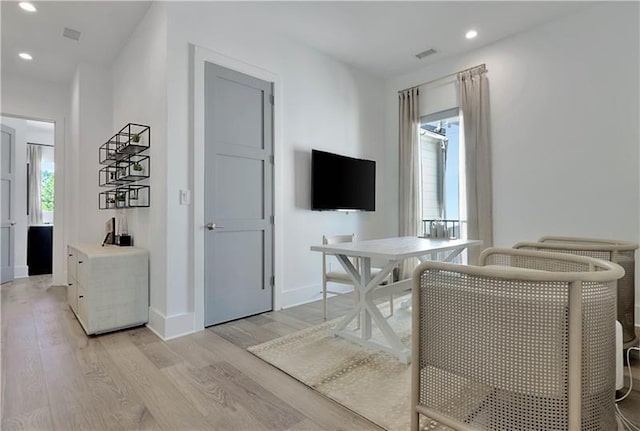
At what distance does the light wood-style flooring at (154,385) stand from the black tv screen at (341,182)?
1.53m

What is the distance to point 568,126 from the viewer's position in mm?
3365

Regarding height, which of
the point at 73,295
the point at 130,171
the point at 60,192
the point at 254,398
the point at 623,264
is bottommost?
the point at 254,398

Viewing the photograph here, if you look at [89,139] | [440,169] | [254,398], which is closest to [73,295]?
[89,139]

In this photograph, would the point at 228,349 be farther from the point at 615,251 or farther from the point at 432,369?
the point at 615,251

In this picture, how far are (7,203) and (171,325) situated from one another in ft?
14.6

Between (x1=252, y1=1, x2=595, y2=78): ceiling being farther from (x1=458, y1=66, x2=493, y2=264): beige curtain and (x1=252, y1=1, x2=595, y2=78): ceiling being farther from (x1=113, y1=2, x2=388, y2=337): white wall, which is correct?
(x1=458, y1=66, x2=493, y2=264): beige curtain

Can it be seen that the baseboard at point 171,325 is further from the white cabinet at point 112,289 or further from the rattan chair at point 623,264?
the rattan chair at point 623,264

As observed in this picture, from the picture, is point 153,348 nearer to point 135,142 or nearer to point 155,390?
point 155,390

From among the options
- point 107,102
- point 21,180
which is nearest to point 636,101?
point 107,102

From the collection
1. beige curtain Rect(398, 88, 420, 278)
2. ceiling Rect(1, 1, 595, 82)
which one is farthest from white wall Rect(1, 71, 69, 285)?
beige curtain Rect(398, 88, 420, 278)

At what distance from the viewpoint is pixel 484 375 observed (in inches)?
45.2

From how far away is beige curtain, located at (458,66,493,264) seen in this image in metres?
3.85

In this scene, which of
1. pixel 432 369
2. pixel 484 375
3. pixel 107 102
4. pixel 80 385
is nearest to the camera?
pixel 484 375

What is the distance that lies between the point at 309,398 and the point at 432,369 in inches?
31.3
